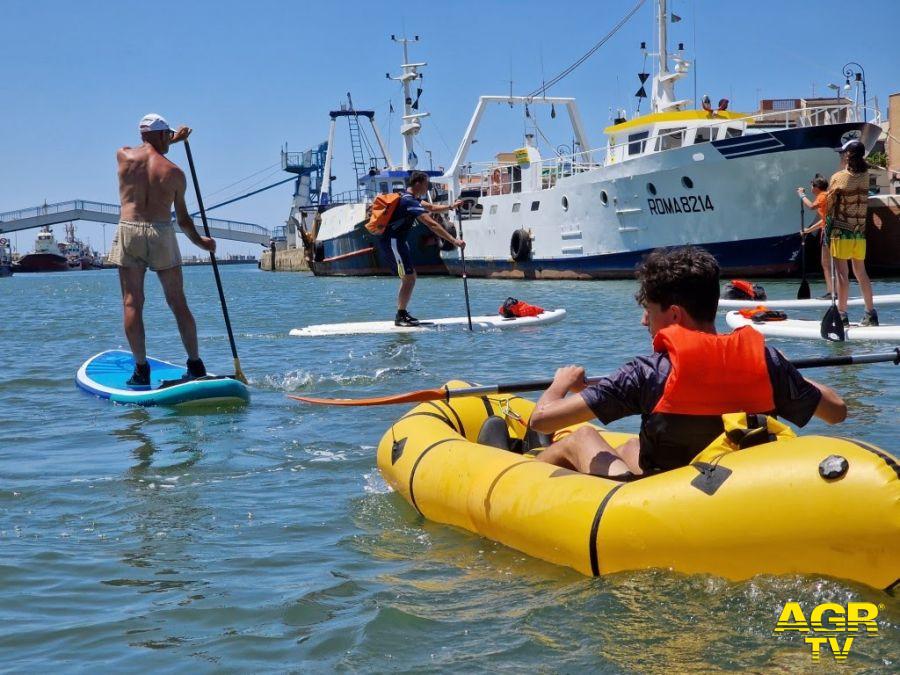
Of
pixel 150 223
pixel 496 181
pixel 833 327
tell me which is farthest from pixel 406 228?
pixel 496 181

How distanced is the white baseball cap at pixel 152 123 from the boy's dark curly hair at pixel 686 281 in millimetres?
4744

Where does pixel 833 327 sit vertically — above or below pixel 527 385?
below

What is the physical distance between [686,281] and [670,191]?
21.0 metres

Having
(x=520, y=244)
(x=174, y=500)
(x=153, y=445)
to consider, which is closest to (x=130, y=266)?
(x=153, y=445)

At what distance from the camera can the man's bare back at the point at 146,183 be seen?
24.1 feet

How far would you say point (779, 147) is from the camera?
2142cm

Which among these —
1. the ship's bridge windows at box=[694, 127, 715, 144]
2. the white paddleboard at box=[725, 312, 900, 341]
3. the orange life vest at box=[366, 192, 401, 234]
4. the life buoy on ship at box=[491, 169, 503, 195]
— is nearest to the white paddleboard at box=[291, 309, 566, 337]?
the orange life vest at box=[366, 192, 401, 234]

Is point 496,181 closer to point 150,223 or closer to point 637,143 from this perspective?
point 637,143

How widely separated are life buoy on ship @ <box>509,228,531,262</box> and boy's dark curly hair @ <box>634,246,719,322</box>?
2717 centimetres

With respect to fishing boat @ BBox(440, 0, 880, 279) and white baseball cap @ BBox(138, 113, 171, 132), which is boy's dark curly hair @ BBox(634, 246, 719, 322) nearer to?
white baseball cap @ BBox(138, 113, 171, 132)

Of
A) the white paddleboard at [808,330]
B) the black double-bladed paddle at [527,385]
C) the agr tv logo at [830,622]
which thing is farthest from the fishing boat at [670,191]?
the agr tv logo at [830,622]

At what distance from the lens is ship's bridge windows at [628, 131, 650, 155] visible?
25.6m

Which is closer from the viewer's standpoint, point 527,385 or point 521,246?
point 527,385

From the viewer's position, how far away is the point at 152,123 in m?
7.36
